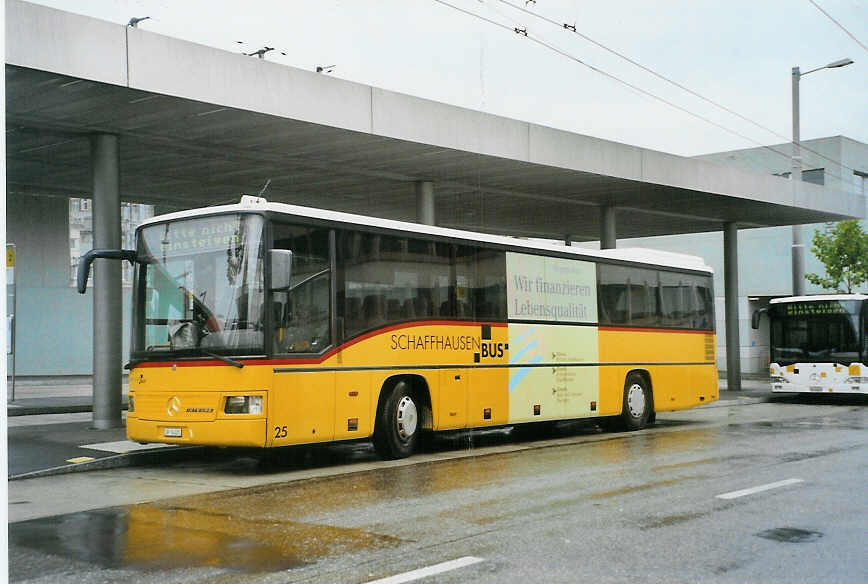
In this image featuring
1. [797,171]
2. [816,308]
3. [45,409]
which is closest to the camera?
[45,409]

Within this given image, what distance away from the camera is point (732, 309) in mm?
30469

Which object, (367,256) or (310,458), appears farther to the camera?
(310,458)

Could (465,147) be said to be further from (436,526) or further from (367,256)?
(436,526)

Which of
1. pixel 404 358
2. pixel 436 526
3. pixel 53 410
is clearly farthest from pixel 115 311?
pixel 436 526

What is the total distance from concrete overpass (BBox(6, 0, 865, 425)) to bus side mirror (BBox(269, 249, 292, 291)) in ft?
13.5

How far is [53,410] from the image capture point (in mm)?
20156

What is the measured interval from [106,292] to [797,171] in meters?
21.0

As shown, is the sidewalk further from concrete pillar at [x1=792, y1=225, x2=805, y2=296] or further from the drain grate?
concrete pillar at [x1=792, y1=225, x2=805, y2=296]

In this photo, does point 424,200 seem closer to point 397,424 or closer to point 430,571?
point 397,424

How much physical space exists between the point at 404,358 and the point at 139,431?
11.7 ft

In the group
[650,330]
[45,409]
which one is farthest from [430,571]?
[45,409]

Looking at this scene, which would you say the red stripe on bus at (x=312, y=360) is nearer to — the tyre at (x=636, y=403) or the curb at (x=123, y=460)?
the curb at (x=123, y=460)

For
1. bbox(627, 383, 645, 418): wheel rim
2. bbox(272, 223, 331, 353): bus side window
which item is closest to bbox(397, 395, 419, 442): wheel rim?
bbox(272, 223, 331, 353): bus side window

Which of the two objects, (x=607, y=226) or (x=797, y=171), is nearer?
(x=607, y=226)
